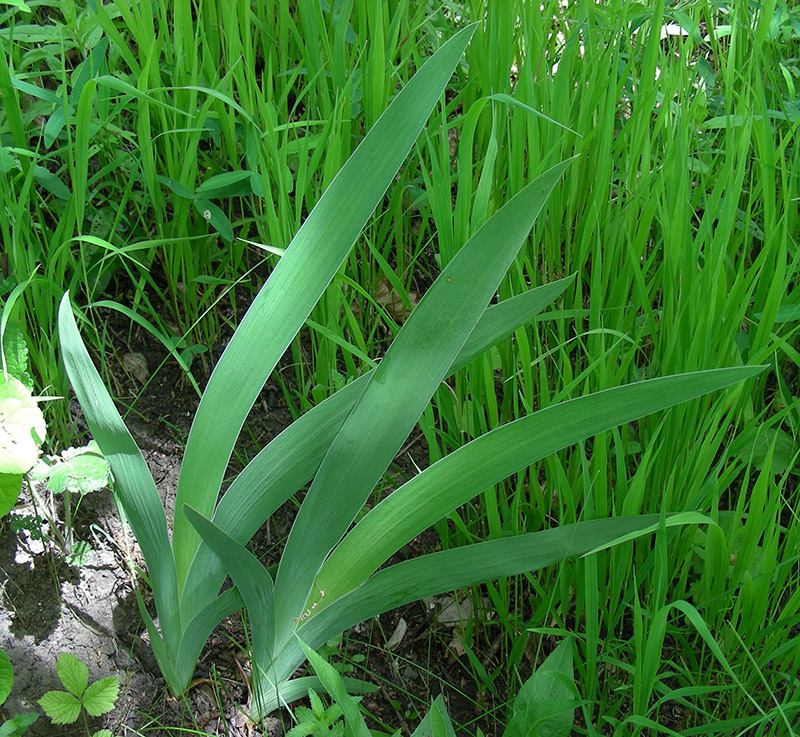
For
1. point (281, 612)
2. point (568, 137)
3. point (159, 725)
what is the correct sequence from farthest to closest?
point (568, 137), point (159, 725), point (281, 612)

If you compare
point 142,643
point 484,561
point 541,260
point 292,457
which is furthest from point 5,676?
point 541,260

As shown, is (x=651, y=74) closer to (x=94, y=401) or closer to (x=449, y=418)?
(x=449, y=418)

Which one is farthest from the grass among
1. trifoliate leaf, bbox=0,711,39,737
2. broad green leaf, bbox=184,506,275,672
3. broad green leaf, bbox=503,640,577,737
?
trifoliate leaf, bbox=0,711,39,737

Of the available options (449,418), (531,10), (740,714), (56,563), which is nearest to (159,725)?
(56,563)

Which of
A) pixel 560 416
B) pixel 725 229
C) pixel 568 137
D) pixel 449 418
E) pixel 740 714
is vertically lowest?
pixel 740 714

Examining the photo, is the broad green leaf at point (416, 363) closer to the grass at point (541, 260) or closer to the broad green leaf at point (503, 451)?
the broad green leaf at point (503, 451)

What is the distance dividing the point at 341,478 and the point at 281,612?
0.23 meters

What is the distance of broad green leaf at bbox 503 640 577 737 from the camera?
0.98 m

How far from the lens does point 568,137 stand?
147 centimetres

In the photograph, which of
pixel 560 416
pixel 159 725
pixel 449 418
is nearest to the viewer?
pixel 560 416

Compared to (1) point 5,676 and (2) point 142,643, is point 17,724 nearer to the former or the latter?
(1) point 5,676

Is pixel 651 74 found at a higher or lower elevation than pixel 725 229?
higher

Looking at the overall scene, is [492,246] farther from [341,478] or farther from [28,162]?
[28,162]

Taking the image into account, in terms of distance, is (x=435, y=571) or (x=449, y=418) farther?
(x=449, y=418)
